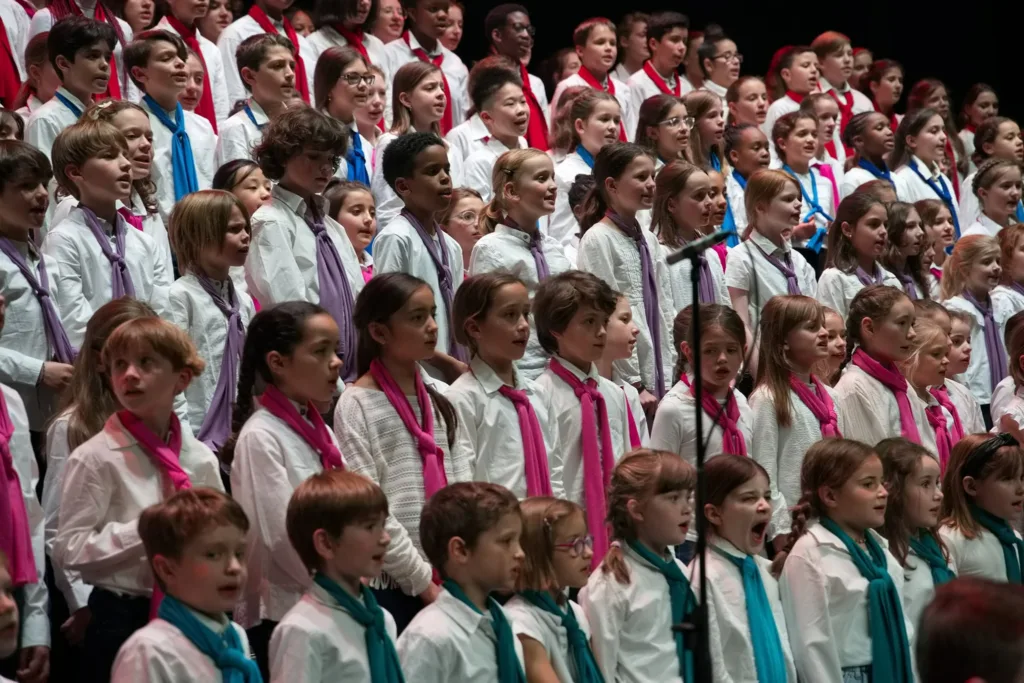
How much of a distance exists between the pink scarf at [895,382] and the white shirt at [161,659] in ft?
9.29

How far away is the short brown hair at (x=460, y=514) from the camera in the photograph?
3482mm

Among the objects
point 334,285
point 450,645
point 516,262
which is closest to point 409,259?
point 334,285

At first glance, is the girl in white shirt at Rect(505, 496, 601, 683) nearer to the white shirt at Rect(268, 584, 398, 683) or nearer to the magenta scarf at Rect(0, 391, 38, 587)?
the white shirt at Rect(268, 584, 398, 683)

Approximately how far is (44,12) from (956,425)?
159 inches

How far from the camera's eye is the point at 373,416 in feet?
12.3

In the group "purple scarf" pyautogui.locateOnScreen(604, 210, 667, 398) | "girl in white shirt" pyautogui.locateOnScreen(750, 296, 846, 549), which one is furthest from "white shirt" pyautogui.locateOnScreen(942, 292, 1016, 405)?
"purple scarf" pyautogui.locateOnScreen(604, 210, 667, 398)

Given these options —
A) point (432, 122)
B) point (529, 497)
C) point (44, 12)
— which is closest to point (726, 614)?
point (529, 497)

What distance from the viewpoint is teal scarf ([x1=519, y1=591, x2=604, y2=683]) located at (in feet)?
12.0

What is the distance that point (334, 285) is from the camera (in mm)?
4723

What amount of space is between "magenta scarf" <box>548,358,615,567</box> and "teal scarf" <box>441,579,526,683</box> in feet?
2.75

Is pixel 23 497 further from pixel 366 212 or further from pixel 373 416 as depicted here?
pixel 366 212

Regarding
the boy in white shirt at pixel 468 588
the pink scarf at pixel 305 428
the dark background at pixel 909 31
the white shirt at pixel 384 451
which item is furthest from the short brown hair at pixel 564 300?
the dark background at pixel 909 31

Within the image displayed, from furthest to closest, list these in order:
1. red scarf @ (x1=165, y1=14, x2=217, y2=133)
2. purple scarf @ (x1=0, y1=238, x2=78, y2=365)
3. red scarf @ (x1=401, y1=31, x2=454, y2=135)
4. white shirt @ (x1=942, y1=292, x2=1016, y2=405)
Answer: red scarf @ (x1=401, y1=31, x2=454, y2=135)
red scarf @ (x1=165, y1=14, x2=217, y2=133)
white shirt @ (x1=942, y1=292, x2=1016, y2=405)
purple scarf @ (x1=0, y1=238, x2=78, y2=365)

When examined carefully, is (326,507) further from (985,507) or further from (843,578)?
(985,507)
